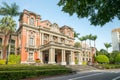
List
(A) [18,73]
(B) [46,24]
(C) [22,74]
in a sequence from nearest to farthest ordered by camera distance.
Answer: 1. (A) [18,73]
2. (C) [22,74]
3. (B) [46,24]

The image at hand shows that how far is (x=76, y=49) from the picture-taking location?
4016 centimetres

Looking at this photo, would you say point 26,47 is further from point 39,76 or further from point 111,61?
point 111,61

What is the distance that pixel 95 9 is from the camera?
11812 mm

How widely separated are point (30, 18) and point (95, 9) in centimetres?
2771

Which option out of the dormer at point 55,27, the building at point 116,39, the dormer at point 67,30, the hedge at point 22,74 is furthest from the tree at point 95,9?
the building at point 116,39

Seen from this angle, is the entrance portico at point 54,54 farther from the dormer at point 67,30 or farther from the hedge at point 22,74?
the hedge at point 22,74

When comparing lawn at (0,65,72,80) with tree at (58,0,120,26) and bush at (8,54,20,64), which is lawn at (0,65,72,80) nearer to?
tree at (58,0,120,26)

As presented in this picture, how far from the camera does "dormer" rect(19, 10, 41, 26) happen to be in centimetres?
3572

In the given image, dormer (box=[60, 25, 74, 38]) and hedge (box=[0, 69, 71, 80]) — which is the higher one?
dormer (box=[60, 25, 74, 38])

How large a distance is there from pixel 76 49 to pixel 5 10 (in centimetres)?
2067

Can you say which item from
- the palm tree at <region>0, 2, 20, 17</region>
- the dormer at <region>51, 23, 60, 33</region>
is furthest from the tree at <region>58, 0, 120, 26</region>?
the dormer at <region>51, 23, 60, 33</region>

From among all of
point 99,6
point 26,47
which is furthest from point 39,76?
point 26,47

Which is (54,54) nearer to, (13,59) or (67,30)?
(13,59)

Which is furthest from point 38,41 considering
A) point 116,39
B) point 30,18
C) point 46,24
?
point 116,39
